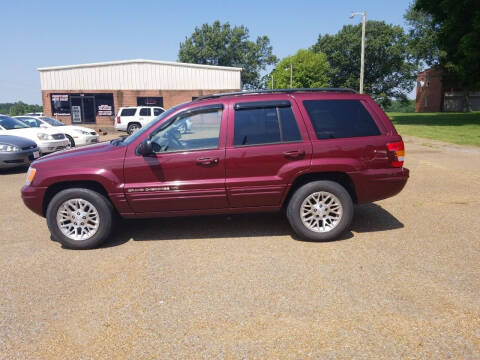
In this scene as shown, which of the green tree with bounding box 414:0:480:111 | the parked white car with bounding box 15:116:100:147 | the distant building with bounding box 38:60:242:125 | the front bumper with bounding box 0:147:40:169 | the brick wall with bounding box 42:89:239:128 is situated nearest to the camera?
the front bumper with bounding box 0:147:40:169

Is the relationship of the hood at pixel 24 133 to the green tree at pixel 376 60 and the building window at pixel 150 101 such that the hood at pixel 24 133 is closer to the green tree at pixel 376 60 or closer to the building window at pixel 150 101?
the building window at pixel 150 101

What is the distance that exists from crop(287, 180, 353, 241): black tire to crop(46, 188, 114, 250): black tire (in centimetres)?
228

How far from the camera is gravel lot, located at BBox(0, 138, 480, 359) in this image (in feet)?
8.96

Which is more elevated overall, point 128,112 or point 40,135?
point 128,112

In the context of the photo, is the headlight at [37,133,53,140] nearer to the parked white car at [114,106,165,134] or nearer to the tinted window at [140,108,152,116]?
the parked white car at [114,106,165,134]

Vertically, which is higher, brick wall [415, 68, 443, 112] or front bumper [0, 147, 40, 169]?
brick wall [415, 68, 443, 112]

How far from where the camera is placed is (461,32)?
82.5 ft

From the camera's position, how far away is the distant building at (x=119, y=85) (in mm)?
32562

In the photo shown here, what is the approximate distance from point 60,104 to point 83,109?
81.4 inches

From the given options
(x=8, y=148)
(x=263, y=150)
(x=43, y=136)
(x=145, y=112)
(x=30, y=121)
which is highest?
(x=145, y=112)

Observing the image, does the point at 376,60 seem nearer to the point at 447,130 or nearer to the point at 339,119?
the point at 447,130

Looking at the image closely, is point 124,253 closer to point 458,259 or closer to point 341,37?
Result: point 458,259

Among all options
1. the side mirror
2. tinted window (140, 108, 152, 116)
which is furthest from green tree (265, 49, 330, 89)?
the side mirror

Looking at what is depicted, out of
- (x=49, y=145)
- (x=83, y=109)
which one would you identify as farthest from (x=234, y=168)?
(x=83, y=109)
